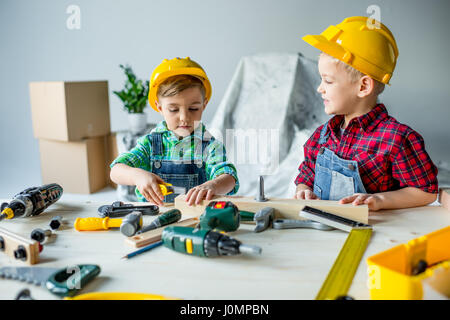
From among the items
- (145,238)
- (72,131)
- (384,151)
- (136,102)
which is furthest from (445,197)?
(72,131)

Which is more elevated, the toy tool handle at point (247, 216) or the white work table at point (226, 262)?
the toy tool handle at point (247, 216)

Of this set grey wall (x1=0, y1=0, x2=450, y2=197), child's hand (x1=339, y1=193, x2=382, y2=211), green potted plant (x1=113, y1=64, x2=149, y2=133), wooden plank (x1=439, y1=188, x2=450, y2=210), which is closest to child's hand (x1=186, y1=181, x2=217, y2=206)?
child's hand (x1=339, y1=193, x2=382, y2=211)

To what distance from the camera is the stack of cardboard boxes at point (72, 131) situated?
3.07 metres

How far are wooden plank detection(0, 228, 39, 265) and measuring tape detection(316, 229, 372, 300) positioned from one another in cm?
51

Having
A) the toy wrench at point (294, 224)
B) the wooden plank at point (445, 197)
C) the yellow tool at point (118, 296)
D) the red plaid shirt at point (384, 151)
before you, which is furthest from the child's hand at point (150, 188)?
the wooden plank at point (445, 197)

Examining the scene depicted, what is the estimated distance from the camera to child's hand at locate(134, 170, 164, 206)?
3.61 feet

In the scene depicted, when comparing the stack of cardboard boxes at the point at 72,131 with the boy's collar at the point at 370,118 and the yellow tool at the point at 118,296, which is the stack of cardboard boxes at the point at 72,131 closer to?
the boy's collar at the point at 370,118

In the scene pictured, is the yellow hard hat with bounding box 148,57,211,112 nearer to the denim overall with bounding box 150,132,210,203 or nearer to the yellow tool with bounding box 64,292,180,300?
the denim overall with bounding box 150,132,210,203

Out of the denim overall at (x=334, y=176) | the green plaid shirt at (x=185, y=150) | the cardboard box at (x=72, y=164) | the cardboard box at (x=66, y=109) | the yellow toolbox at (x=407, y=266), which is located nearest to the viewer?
the yellow toolbox at (x=407, y=266)

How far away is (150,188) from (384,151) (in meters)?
0.69

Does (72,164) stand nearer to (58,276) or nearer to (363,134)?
(363,134)

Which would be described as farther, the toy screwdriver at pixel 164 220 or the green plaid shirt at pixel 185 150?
the green plaid shirt at pixel 185 150

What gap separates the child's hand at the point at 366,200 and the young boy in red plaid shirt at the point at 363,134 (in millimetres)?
10

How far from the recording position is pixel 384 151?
1.22 meters
